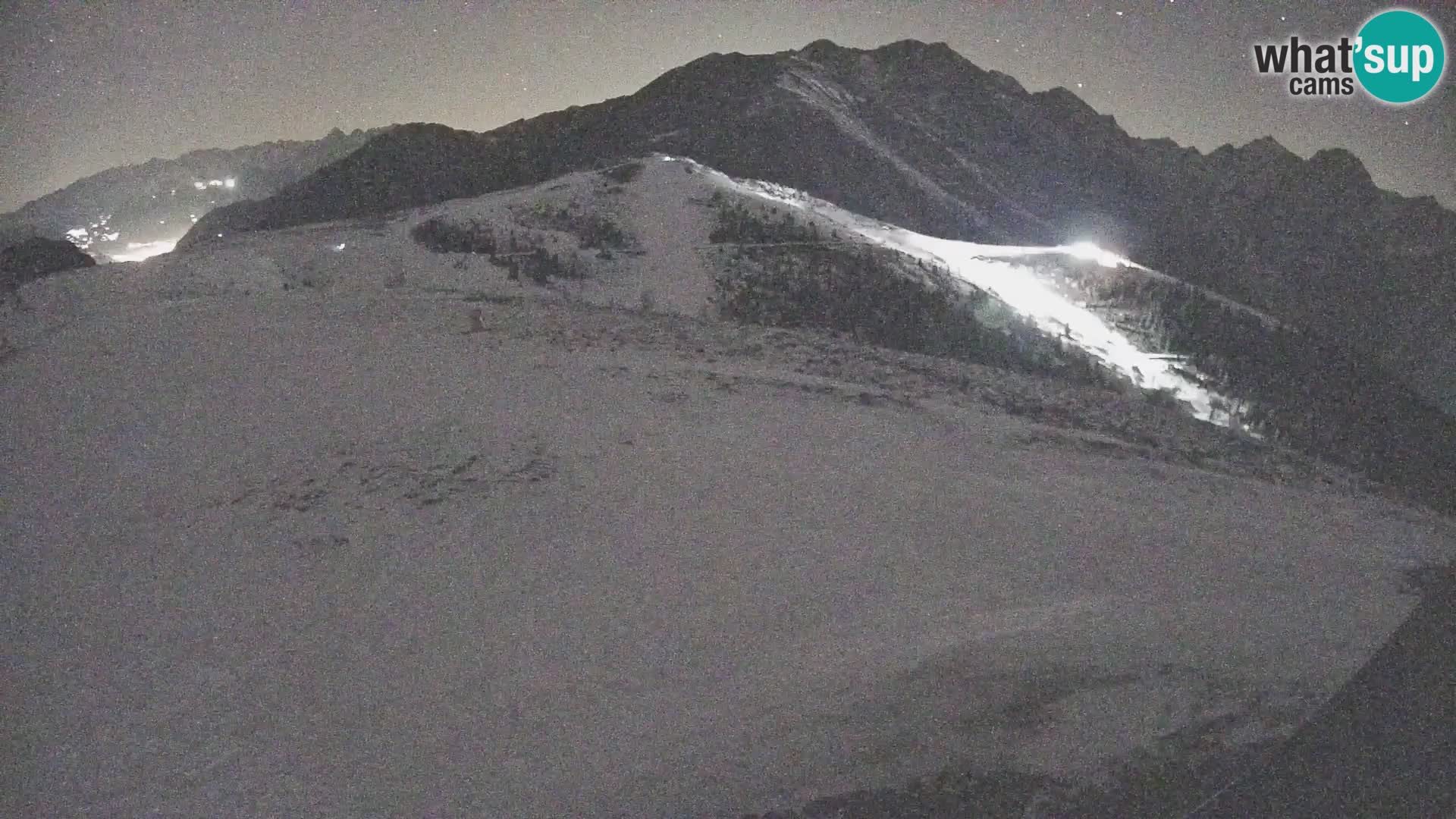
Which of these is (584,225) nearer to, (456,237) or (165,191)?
(456,237)

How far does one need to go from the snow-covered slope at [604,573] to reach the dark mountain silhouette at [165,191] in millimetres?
139614

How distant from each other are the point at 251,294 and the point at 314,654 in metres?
10.7

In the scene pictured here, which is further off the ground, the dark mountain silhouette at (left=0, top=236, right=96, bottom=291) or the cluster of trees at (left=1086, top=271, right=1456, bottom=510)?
the dark mountain silhouette at (left=0, top=236, right=96, bottom=291)

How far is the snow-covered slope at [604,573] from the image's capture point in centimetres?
573

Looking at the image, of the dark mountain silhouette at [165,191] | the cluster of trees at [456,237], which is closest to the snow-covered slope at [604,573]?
the cluster of trees at [456,237]

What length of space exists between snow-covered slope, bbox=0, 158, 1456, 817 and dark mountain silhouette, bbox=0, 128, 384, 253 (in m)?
140

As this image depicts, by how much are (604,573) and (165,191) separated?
209 metres

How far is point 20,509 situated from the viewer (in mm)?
8070

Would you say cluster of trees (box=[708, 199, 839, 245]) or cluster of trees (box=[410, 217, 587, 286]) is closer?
cluster of trees (box=[410, 217, 587, 286])

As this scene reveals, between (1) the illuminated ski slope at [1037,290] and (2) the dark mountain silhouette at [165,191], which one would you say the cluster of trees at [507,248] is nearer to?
Answer: (1) the illuminated ski slope at [1037,290]

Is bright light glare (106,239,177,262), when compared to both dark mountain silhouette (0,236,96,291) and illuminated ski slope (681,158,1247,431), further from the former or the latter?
illuminated ski slope (681,158,1247,431)

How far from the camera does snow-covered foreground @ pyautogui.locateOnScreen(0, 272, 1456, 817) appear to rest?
5.69m

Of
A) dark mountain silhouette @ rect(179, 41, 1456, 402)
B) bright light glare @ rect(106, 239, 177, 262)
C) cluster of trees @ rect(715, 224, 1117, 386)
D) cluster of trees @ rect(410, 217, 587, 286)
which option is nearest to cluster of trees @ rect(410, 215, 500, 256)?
cluster of trees @ rect(410, 217, 587, 286)

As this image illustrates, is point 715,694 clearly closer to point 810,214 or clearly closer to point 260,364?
point 260,364
